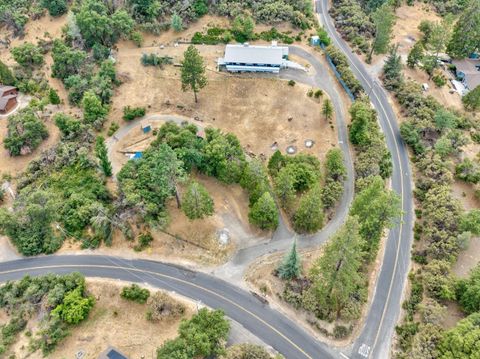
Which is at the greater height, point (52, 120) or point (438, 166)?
point (438, 166)

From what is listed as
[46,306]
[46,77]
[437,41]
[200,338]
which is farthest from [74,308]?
[437,41]

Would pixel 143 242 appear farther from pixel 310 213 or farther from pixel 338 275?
pixel 338 275

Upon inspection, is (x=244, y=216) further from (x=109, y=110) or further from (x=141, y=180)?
(x=109, y=110)

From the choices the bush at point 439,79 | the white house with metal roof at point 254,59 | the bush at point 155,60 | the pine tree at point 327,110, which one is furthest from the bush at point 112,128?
the bush at point 439,79

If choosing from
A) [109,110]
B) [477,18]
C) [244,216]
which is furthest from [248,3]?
[244,216]

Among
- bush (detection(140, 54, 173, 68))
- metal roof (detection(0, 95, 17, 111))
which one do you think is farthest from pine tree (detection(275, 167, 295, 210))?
metal roof (detection(0, 95, 17, 111))

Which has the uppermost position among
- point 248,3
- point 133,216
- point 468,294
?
point 248,3

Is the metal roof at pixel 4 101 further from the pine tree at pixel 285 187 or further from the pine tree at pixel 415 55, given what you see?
the pine tree at pixel 415 55
